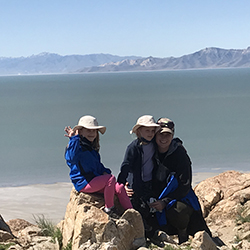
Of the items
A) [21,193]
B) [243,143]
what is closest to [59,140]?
[243,143]

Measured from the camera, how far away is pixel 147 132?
5953 mm

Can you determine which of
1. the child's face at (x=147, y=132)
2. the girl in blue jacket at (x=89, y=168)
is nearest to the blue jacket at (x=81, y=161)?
the girl in blue jacket at (x=89, y=168)

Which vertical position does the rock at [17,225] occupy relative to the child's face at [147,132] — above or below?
below

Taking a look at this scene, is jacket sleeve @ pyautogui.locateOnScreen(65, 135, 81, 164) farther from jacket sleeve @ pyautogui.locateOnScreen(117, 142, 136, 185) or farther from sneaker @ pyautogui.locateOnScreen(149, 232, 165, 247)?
sneaker @ pyautogui.locateOnScreen(149, 232, 165, 247)

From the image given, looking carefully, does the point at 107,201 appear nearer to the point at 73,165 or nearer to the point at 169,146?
the point at 73,165

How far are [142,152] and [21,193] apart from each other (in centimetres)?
949

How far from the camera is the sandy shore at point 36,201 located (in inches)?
474

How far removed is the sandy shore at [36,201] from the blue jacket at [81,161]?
5.56m

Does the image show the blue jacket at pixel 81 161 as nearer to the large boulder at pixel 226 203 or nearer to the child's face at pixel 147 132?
the child's face at pixel 147 132

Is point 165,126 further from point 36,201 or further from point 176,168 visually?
point 36,201

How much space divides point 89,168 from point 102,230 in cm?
82

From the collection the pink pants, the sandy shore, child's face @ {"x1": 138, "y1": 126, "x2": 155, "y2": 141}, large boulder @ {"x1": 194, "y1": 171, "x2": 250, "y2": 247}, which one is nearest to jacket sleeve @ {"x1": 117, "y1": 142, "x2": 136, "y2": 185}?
child's face @ {"x1": 138, "y1": 126, "x2": 155, "y2": 141}

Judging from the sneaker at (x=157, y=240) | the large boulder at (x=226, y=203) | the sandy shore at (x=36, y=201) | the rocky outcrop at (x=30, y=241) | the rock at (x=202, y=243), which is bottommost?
the sandy shore at (x=36, y=201)

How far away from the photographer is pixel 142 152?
6.07m
